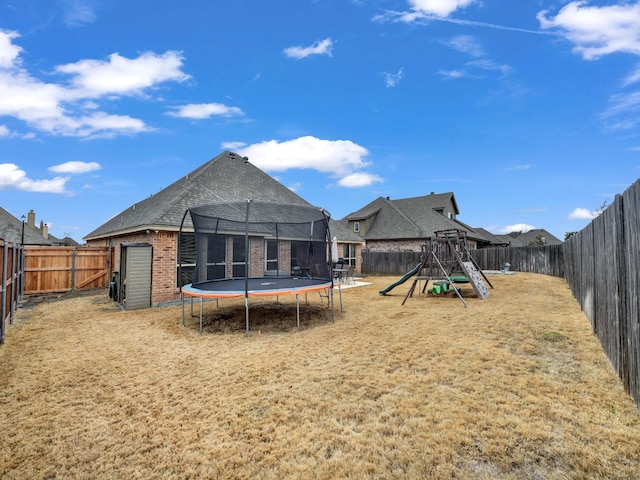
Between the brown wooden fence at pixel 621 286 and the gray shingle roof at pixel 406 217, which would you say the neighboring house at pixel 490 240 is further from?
the brown wooden fence at pixel 621 286

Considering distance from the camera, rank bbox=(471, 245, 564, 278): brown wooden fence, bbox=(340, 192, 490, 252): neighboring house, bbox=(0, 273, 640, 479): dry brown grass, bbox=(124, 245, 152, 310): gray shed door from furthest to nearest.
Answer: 1. bbox=(340, 192, 490, 252): neighboring house
2. bbox=(471, 245, 564, 278): brown wooden fence
3. bbox=(124, 245, 152, 310): gray shed door
4. bbox=(0, 273, 640, 479): dry brown grass

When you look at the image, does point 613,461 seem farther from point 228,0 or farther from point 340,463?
point 228,0

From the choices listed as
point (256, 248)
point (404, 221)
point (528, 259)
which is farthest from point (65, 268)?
point (528, 259)

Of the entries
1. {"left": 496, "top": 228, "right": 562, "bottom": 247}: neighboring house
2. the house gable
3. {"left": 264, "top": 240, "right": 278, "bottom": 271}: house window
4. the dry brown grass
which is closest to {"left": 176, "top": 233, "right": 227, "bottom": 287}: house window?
the house gable

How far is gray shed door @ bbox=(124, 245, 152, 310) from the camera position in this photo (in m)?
8.93

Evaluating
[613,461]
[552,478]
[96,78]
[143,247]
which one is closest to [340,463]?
[552,478]

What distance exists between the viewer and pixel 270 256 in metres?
12.8

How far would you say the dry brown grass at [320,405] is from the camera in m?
2.27

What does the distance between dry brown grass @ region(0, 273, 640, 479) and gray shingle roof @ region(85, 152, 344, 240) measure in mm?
5144

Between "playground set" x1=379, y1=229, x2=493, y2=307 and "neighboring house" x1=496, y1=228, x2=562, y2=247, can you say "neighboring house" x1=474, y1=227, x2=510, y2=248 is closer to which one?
"neighboring house" x1=496, y1=228, x2=562, y2=247

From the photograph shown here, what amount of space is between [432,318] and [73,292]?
13470 mm

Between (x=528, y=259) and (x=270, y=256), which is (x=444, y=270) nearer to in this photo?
(x=270, y=256)

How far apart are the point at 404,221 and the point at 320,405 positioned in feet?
74.4

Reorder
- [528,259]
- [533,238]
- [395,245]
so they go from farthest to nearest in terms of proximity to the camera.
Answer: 1. [533,238]
2. [395,245]
3. [528,259]
